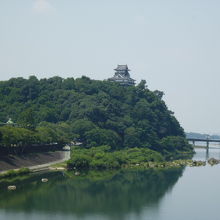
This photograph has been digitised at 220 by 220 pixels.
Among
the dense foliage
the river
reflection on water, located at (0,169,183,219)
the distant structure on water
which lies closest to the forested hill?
the dense foliage

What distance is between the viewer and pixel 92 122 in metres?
123

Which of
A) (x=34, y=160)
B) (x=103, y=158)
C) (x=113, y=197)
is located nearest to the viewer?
(x=113, y=197)

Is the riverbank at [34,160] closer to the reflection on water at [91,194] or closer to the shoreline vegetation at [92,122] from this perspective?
the shoreline vegetation at [92,122]

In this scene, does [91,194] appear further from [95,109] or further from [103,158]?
[95,109]

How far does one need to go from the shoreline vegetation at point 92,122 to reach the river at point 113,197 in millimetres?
9791

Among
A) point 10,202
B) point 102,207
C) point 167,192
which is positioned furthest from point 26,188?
point 167,192

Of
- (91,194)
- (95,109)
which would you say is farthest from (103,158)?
(95,109)

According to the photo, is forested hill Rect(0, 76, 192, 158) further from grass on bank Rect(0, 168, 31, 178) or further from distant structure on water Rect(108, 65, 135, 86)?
grass on bank Rect(0, 168, 31, 178)

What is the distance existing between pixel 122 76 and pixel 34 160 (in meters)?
99.8

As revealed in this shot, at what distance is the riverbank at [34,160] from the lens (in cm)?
7562

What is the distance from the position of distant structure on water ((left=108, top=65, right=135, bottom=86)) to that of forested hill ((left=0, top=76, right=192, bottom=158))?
669 inches

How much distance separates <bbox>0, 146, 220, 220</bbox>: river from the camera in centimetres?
5197

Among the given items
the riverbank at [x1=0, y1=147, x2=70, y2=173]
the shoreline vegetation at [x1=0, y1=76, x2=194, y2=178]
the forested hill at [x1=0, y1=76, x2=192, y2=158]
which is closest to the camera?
the riverbank at [x1=0, y1=147, x2=70, y2=173]

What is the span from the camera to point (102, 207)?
5612 cm
